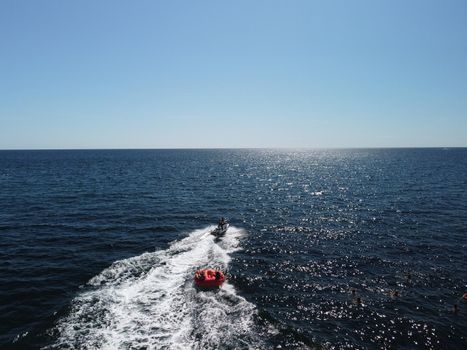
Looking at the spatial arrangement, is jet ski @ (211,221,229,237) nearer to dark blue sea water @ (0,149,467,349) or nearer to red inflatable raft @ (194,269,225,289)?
dark blue sea water @ (0,149,467,349)

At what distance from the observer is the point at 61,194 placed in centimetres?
7419

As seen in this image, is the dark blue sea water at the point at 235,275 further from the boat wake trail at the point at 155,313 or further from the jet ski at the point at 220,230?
the jet ski at the point at 220,230

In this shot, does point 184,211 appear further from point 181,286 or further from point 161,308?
point 161,308

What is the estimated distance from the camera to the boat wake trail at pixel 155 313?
22.7 meters

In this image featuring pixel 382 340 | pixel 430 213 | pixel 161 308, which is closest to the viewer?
pixel 382 340

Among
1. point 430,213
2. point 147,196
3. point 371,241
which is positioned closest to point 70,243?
point 147,196

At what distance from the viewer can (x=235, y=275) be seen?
112 feet

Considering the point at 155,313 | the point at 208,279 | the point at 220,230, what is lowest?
the point at 155,313

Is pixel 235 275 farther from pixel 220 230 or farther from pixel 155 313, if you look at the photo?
pixel 220 230

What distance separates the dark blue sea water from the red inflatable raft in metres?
0.96

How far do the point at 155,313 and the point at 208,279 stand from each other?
6.04m

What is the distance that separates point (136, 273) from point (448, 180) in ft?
332

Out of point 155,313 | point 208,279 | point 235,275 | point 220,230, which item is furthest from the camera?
point 220,230

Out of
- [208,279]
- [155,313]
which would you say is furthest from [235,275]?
[155,313]
